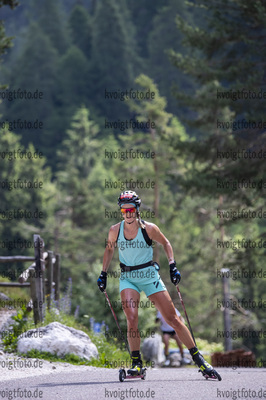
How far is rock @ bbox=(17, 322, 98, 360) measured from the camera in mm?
10805

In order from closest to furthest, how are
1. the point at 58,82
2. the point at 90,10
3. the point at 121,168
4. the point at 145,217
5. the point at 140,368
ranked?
the point at 140,368
the point at 145,217
the point at 121,168
the point at 58,82
the point at 90,10

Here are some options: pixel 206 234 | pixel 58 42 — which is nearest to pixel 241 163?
pixel 206 234

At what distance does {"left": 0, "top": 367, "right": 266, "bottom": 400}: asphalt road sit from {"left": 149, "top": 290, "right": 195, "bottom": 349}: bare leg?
1.64 ft

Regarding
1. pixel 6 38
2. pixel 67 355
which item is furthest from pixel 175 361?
pixel 6 38

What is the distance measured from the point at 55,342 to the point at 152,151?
113 feet

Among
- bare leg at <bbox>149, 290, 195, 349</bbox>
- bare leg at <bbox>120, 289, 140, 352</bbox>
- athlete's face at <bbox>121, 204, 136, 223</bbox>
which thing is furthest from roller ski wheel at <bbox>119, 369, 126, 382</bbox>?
athlete's face at <bbox>121, 204, 136, 223</bbox>

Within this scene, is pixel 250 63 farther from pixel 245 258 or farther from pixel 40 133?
pixel 40 133

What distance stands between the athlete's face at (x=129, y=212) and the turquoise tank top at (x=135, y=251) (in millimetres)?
168

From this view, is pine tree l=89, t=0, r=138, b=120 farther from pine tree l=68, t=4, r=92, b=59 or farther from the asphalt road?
the asphalt road

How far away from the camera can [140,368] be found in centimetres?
863

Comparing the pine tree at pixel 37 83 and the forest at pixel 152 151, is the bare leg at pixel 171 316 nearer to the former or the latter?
the forest at pixel 152 151

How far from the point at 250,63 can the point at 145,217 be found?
1862 cm

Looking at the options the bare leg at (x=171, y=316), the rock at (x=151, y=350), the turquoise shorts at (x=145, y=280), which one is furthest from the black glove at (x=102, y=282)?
the rock at (x=151, y=350)

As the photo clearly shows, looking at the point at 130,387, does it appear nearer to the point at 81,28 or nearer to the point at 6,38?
the point at 6,38
